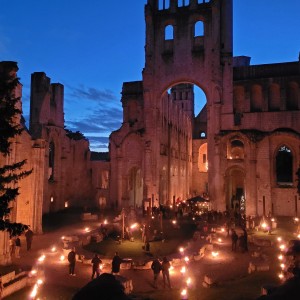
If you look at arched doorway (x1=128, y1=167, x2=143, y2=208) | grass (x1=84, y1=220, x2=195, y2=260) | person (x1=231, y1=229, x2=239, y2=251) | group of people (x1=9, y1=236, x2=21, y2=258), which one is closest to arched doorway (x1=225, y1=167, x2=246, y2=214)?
arched doorway (x1=128, y1=167, x2=143, y2=208)

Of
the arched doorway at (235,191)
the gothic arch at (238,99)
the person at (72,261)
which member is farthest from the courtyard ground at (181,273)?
the gothic arch at (238,99)

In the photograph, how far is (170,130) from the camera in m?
42.6

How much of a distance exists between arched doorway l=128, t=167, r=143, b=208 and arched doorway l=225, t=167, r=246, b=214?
10.8 meters

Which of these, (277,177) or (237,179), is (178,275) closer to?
(277,177)

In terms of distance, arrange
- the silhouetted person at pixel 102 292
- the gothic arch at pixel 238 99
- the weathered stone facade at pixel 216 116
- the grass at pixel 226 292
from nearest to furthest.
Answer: the silhouetted person at pixel 102 292
the grass at pixel 226 292
the weathered stone facade at pixel 216 116
the gothic arch at pixel 238 99

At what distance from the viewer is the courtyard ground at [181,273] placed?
1303cm

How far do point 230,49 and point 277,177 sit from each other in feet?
47.0

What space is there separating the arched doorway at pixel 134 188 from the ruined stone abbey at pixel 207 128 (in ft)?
0.50

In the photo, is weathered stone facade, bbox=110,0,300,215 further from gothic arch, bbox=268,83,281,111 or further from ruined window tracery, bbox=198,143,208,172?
ruined window tracery, bbox=198,143,208,172

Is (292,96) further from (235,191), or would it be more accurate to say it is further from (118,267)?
(118,267)

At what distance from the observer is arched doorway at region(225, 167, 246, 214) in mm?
36406

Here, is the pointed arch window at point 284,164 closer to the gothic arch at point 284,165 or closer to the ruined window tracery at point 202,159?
the gothic arch at point 284,165

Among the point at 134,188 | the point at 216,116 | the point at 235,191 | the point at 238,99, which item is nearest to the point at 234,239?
the point at 216,116

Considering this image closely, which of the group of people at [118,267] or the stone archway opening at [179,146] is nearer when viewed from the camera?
the group of people at [118,267]
